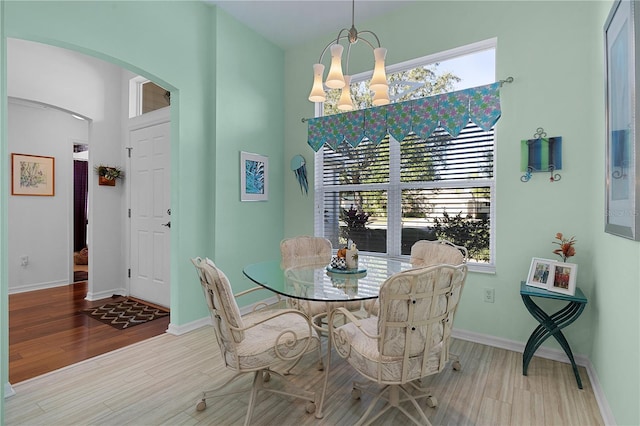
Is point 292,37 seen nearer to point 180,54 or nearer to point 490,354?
point 180,54

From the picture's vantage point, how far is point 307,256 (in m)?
2.96

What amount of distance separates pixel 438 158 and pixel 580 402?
2175mm

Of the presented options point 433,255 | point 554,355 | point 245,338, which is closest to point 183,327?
point 245,338

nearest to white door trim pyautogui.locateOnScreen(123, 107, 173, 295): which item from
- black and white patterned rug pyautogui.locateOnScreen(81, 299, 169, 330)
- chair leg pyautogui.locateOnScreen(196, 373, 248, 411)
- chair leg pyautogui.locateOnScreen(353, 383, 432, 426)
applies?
black and white patterned rug pyautogui.locateOnScreen(81, 299, 169, 330)

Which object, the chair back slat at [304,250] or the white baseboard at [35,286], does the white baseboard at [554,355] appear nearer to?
the chair back slat at [304,250]

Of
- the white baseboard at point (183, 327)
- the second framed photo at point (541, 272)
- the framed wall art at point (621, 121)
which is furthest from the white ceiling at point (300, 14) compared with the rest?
the white baseboard at point (183, 327)

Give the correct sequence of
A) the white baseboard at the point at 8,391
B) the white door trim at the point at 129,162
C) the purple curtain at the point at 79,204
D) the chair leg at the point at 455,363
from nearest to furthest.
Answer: the white baseboard at the point at 8,391
the chair leg at the point at 455,363
the white door trim at the point at 129,162
the purple curtain at the point at 79,204

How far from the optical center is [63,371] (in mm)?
2402

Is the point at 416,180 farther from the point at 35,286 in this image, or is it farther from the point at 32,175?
the point at 35,286

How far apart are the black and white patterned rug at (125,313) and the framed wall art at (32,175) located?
219 cm

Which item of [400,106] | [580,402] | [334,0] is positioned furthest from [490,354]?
[334,0]

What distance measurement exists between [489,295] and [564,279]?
0.67 m

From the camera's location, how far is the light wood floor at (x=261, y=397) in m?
1.88

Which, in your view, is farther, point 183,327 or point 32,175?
point 32,175
